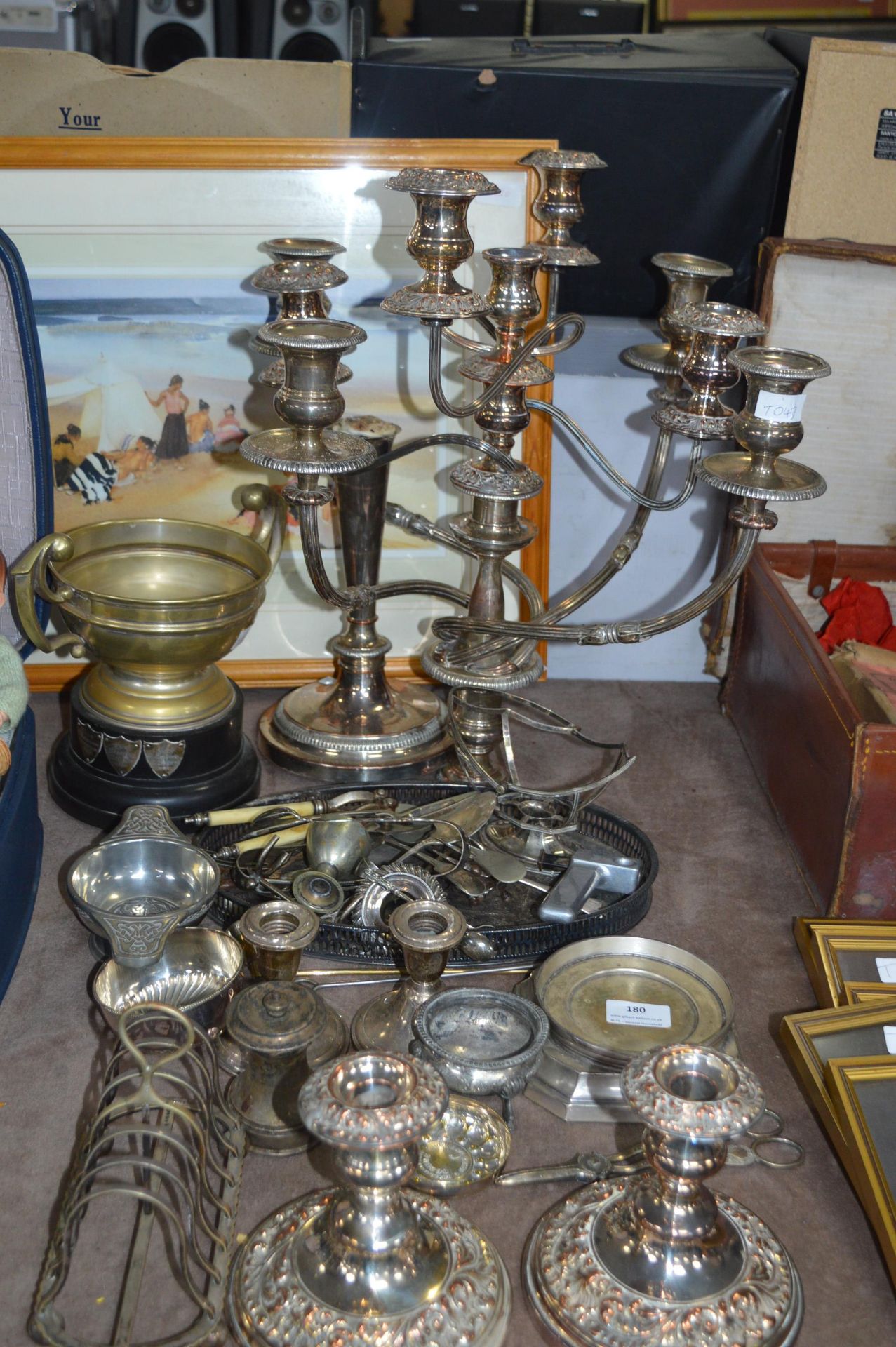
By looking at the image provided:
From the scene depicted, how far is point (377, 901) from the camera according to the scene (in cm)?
129

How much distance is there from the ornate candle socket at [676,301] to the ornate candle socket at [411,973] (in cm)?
60

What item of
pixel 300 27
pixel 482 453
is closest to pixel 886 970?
pixel 482 453

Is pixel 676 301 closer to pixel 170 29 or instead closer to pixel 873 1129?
pixel 873 1129

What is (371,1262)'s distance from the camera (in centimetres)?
91

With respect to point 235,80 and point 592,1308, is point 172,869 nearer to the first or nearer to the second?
point 592,1308

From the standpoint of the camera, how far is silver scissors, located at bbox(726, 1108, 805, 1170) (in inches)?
43.3

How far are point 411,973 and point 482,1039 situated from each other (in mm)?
87

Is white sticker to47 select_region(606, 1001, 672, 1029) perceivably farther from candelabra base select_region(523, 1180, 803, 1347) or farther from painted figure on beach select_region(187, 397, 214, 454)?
painted figure on beach select_region(187, 397, 214, 454)

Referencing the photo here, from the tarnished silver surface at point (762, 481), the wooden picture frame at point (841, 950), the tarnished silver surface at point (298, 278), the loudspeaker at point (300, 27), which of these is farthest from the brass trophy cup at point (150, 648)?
the loudspeaker at point (300, 27)

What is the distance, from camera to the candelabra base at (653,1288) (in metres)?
0.92

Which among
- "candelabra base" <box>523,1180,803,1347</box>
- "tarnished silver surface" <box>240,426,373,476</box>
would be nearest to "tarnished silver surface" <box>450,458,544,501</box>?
"tarnished silver surface" <box>240,426,373,476</box>

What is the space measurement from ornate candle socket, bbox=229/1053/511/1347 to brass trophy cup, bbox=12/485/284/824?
63 centimetres

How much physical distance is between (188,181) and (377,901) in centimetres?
94

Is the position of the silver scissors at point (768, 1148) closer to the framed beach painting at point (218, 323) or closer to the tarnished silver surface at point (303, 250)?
the framed beach painting at point (218, 323)
